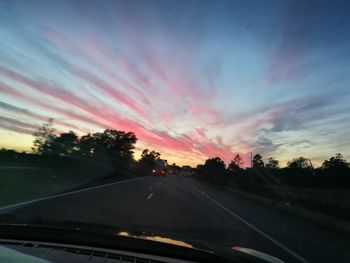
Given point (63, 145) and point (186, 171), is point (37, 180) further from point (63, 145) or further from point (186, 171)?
point (186, 171)

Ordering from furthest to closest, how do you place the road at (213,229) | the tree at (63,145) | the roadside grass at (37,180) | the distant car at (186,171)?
the distant car at (186,171) → the tree at (63,145) → the roadside grass at (37,180) → the road at (213,229)

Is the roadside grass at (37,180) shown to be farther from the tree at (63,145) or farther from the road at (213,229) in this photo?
the road at (213,229)

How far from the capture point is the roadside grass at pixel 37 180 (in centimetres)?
1667

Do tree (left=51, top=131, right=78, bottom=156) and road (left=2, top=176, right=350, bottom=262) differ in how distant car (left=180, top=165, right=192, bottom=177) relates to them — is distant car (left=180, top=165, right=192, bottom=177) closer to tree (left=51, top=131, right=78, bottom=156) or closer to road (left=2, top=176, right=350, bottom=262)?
tree (left=51, top=131, right=78, bottom=156)

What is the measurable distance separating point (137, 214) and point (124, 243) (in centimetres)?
924

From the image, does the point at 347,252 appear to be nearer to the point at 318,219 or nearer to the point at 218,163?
the point at 318,219

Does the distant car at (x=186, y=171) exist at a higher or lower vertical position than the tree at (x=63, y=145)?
higher

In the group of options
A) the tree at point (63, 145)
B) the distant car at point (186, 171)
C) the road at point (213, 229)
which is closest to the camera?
the road at point (213, 229)

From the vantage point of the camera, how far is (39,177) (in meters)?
25.6

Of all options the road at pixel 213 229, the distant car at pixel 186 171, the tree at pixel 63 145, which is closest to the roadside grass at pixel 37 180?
the tree at pixel 63 145

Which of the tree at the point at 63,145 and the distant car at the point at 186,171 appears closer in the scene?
the tree at the point at 63,145

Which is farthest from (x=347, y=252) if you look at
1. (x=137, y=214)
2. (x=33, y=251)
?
(x=33, y=251)

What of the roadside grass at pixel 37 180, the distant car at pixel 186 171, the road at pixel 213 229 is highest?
the distant car at pixel 186 171

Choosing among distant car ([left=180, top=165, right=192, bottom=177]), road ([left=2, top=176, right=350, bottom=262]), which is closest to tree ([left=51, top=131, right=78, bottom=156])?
road ([left=2, top=176, right=350, bottom=262])
